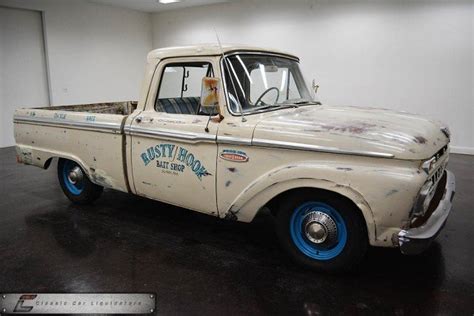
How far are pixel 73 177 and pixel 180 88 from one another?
1.72 metres

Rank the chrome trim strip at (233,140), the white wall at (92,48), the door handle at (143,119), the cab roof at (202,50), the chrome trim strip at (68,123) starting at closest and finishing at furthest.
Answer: the chrome trim strip at (233,140), the cab roof at (202,50), the door handle at (143,119), the chrome trim strip at (68,123), the white wall at (92,48)

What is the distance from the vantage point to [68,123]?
3.98m

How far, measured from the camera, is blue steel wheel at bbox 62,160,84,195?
13.9 ft

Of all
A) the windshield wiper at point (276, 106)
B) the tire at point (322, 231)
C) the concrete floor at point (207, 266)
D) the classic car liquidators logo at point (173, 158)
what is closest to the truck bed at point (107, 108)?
the concrete floor at point (207, 266)

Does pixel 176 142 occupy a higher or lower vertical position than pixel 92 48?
lower

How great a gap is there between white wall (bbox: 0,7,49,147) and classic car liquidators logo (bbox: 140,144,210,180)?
687cm

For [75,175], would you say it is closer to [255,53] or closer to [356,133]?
[255,53]

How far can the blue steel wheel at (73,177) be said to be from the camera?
425cm

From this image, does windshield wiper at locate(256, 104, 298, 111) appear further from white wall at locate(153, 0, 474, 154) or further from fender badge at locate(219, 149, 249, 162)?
white wall at locate(153, 0, 474, 154)

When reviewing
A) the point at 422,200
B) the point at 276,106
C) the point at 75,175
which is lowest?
the point at 75,175

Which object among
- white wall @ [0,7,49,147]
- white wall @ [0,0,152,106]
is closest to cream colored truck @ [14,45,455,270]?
white wall @ [0,7,49,147]

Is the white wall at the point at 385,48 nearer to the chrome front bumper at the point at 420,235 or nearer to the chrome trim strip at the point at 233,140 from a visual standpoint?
the chrome front bumper at the point at 420,235

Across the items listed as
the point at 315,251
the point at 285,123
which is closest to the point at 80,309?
the point at 315,251

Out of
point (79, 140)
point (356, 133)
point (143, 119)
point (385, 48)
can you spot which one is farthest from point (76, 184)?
point (385, 48)
